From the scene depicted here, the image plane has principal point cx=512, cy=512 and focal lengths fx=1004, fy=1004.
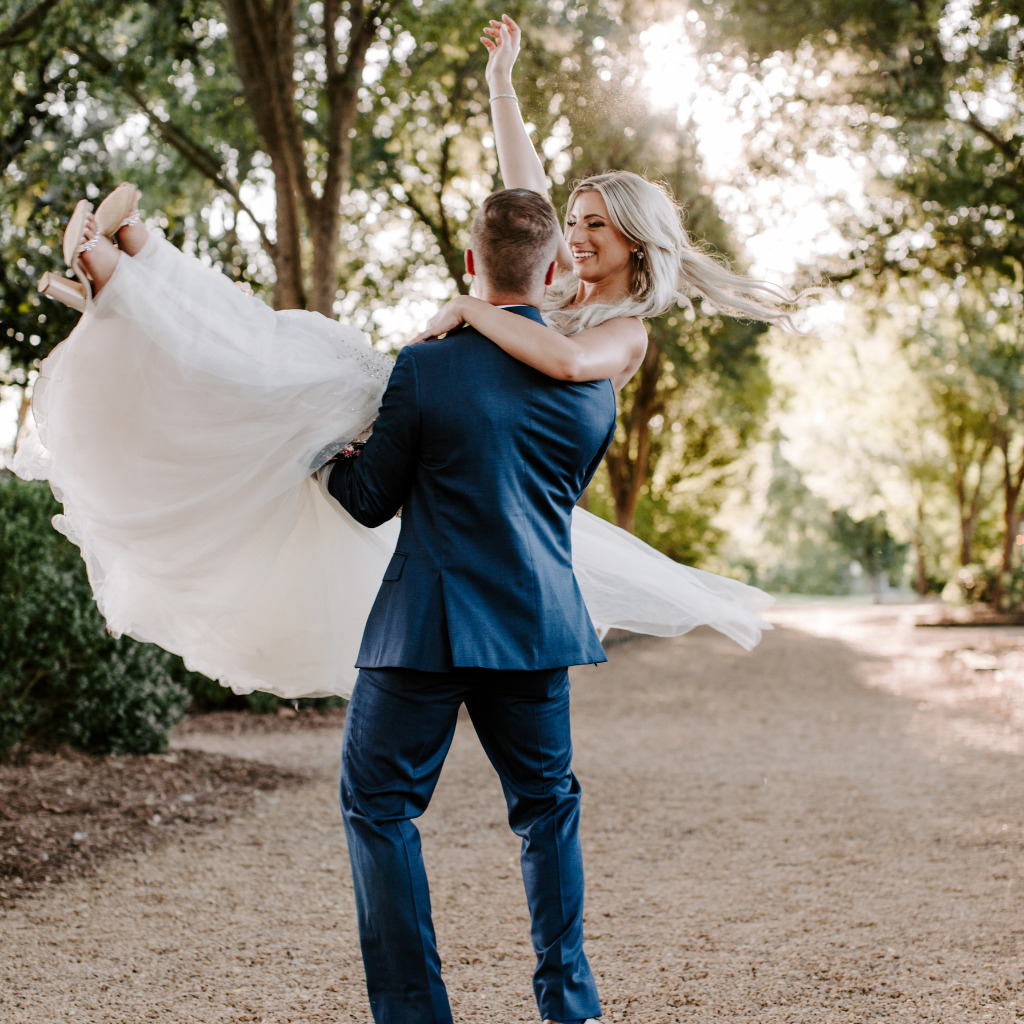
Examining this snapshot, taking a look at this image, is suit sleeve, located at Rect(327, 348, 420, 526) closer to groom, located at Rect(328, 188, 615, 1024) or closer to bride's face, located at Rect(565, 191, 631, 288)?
groom, located at Rect(328, 188, 615, 1024)

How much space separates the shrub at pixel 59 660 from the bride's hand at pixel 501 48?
458cm

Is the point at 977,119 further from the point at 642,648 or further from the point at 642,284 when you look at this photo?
the point at 642,284

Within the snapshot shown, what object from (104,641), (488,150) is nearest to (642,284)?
(104,641)

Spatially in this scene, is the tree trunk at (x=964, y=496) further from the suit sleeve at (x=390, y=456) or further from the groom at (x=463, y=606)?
the suit sleeve at (x=390, y=456)

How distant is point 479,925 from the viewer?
429cm

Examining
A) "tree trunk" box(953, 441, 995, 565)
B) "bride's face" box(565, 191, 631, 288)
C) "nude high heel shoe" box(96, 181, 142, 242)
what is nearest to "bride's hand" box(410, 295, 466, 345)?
"bride's face" box(565, 191, 631, 288)

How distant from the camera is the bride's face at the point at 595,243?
9.58ft

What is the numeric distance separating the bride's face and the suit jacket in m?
0.44

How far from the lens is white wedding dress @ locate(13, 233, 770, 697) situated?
8.98 feet

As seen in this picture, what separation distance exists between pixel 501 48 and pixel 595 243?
111 cm

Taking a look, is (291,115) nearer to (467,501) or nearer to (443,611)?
(467,501)

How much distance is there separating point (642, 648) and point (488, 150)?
921 centimetres

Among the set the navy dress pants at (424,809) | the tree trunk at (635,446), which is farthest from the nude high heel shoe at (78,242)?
the tree trunk at (635,446)

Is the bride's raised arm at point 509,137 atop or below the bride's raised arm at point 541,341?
atop
